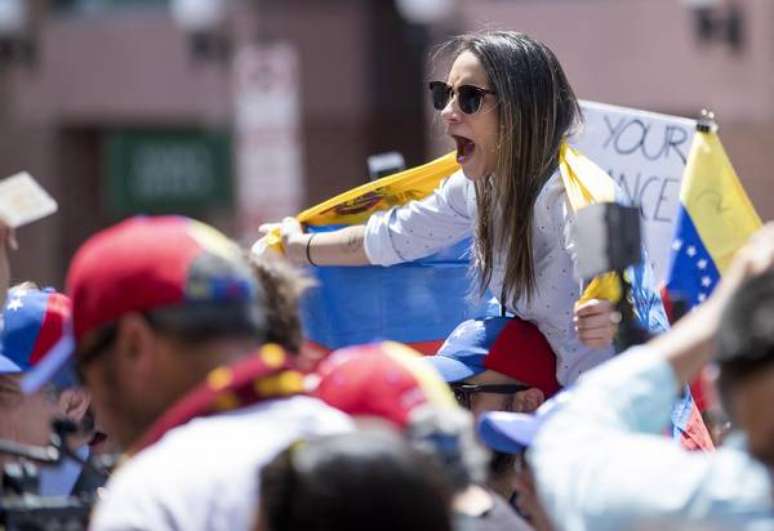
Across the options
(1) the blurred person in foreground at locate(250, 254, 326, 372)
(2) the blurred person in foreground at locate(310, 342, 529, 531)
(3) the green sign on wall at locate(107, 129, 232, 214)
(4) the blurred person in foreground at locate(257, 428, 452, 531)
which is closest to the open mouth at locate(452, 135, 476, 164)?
(1) the blurred person in foreground at locate(250, 254, 326, 372)

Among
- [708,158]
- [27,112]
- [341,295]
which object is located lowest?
[27,112]

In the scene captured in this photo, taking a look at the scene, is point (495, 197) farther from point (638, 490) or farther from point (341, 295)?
point (638, 490)

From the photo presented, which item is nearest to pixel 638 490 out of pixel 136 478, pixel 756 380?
pixel 756 380

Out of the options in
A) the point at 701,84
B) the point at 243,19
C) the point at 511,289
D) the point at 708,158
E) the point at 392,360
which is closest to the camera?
the point at 392,360

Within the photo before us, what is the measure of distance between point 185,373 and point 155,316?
0.32ft

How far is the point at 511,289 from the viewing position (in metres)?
5.05

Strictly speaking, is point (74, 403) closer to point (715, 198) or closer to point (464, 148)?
point (464, 148)

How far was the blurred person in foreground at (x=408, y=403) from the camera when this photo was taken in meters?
3.07

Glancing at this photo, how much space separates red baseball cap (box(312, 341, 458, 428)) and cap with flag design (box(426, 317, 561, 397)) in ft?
5.15

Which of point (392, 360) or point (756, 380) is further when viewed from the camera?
point (392, 360)

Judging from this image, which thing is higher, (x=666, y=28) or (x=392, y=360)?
(x=392, y=360)

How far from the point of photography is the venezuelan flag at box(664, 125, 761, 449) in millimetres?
5441

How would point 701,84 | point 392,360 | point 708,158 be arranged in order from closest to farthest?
point 392,360
point 708,158
point 701,84

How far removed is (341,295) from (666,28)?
17.9 meters
